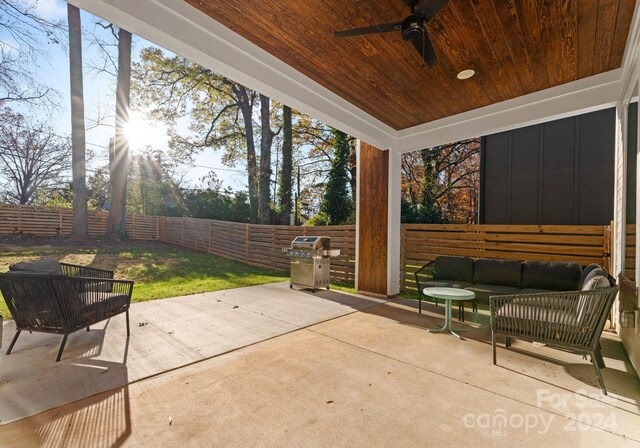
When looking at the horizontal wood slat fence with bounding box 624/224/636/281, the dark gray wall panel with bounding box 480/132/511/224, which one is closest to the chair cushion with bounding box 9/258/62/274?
the horizontal wood slat fence with bounding box 624/224/636/281

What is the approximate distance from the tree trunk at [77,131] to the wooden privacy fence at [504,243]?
7.96 metres

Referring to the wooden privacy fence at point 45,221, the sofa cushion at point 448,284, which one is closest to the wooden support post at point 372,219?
the sofa cushion at point 448,284

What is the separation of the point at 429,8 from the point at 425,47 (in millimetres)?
369

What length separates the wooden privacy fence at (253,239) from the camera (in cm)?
665

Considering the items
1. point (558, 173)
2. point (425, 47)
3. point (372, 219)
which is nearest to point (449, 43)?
point (425, 47)

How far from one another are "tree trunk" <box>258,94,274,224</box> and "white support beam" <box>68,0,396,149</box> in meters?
6.84

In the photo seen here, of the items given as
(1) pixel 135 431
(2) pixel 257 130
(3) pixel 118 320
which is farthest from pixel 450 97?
(2) pixel 257 130

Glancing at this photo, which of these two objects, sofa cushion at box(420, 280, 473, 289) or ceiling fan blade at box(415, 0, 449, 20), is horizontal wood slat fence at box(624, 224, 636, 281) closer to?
sofa cushion at box(420, 280, 473, 289)

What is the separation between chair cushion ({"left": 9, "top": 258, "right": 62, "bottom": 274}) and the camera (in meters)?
2.80

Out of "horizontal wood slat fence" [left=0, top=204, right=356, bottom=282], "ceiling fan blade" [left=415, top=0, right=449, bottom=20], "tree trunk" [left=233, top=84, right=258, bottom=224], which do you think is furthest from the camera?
"tree trunk" [left=233, top=84, right=258, bottom=224]

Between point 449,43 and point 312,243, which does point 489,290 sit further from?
point 312,243

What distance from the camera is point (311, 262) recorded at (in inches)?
226

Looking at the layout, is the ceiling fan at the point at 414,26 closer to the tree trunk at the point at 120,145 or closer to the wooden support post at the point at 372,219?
the wooden support post at the point at 372,219

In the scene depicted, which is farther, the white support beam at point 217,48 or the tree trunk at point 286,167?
the tree trunk at point 286,167
